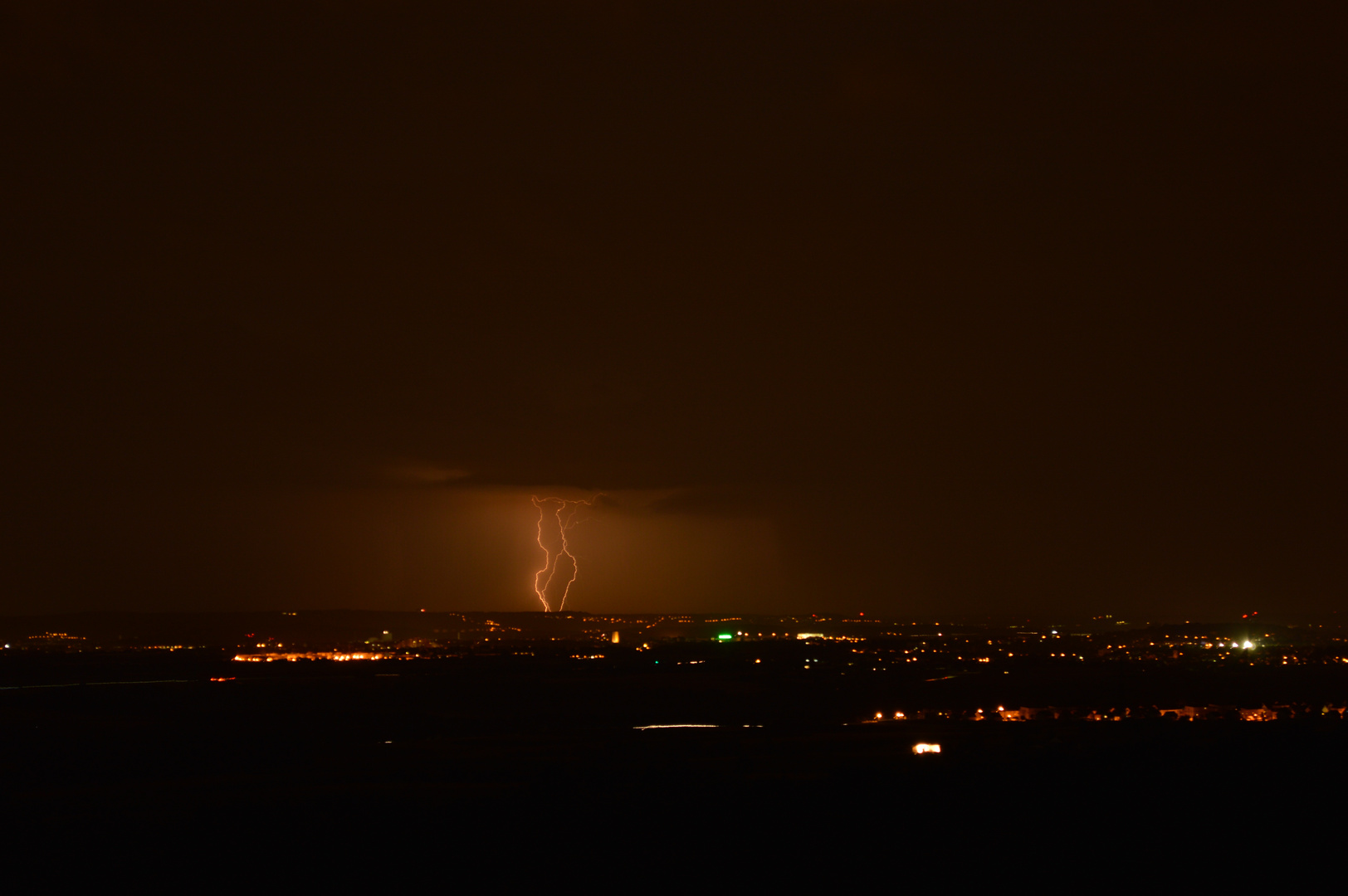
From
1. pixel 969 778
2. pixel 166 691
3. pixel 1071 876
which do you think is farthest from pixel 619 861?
pixel 166 691

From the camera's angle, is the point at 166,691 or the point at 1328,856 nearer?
the point at 1328,856

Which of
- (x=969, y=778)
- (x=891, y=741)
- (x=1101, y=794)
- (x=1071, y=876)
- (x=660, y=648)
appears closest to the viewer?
(x=1071, y=876)

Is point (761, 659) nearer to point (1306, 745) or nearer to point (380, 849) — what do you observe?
point (1306, 745)

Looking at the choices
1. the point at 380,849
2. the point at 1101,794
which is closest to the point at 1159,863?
the point at 1101,794

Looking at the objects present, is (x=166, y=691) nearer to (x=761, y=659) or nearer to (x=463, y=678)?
(x=463, y=678)

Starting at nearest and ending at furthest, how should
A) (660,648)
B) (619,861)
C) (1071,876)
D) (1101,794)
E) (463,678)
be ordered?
(1071,876)
(619,861)
(1101,794)
(463,678)
(660,648)

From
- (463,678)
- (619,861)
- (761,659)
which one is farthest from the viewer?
(761,659)
